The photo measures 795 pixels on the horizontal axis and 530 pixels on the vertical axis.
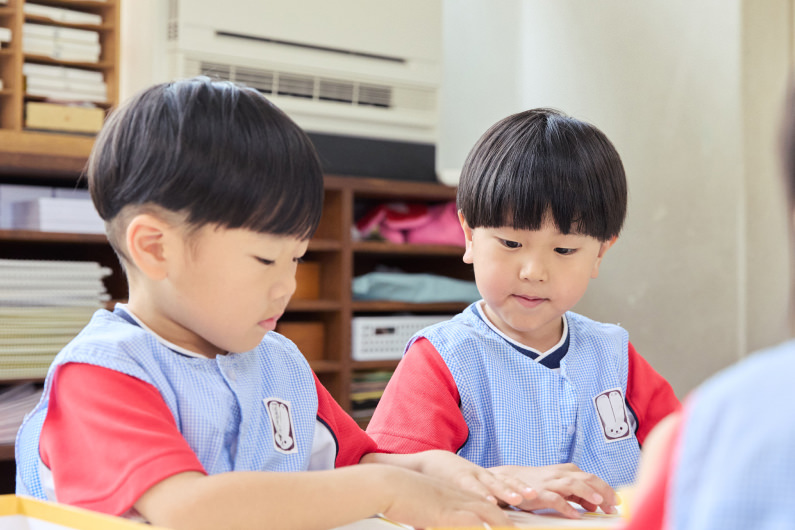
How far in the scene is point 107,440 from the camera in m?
0.58

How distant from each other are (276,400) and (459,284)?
1.58 metres

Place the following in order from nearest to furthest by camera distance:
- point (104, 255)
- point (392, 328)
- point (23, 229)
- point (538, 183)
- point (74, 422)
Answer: point (74, 422) → point (538, 183) → point (23, 229) → point (104, 255) → point (392, 328)

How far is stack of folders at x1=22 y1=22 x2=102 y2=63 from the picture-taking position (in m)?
1.88

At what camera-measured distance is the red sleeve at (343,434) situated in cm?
82

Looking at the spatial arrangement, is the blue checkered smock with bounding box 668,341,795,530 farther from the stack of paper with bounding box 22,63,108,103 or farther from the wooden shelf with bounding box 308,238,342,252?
the stack of paper with bounding box 22,63,108,103

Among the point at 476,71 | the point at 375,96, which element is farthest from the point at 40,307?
the point at 476,71

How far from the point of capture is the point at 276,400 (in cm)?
77

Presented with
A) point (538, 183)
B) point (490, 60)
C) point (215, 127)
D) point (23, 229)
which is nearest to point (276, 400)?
point (215, 127)

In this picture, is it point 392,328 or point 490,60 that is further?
point 490,60

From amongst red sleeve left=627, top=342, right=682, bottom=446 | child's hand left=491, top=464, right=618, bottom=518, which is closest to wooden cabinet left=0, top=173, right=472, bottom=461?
red sleeve left=627, top=342, right=682, bottom=446

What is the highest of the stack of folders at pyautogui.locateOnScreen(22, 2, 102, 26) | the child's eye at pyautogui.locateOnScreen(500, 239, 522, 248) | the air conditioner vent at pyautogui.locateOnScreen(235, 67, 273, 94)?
the stack of folders at pyautogui.locateOnScreen(22, 2, 102, 26)

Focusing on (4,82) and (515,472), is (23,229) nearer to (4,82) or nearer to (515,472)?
(4,82)

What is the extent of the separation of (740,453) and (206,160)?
512 millimetres

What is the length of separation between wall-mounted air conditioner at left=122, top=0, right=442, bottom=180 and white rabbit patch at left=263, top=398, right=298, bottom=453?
151 centimetres
